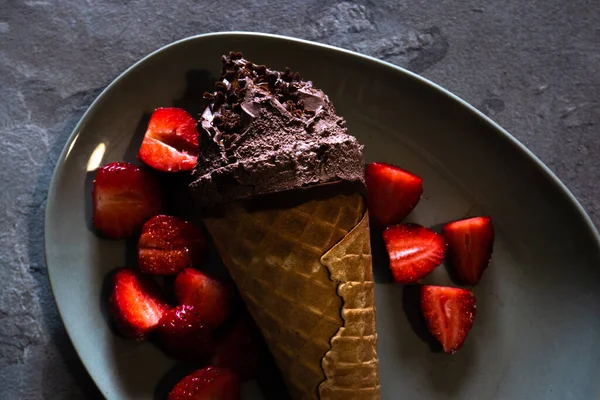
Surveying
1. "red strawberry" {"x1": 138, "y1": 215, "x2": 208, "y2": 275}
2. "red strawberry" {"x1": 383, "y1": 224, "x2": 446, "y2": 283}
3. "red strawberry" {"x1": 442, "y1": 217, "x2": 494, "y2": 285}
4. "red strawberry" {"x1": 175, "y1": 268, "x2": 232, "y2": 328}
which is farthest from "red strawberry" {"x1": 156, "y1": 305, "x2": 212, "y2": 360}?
"red strawberry" {"x1": 442, "y1": 217, "x2": 494, "y2": 285}

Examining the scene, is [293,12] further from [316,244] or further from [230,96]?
[316,244]

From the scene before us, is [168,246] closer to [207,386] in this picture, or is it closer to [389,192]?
[207,386]

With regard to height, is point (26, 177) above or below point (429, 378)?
above

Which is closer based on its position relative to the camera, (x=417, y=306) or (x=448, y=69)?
(x=417, y=306)

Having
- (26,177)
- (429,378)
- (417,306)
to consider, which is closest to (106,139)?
(26,177)

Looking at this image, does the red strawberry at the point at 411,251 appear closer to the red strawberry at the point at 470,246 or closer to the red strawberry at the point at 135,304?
the red strawberry at the point at 470,246

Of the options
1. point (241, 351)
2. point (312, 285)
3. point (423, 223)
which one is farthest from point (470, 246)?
point (241, 351)
